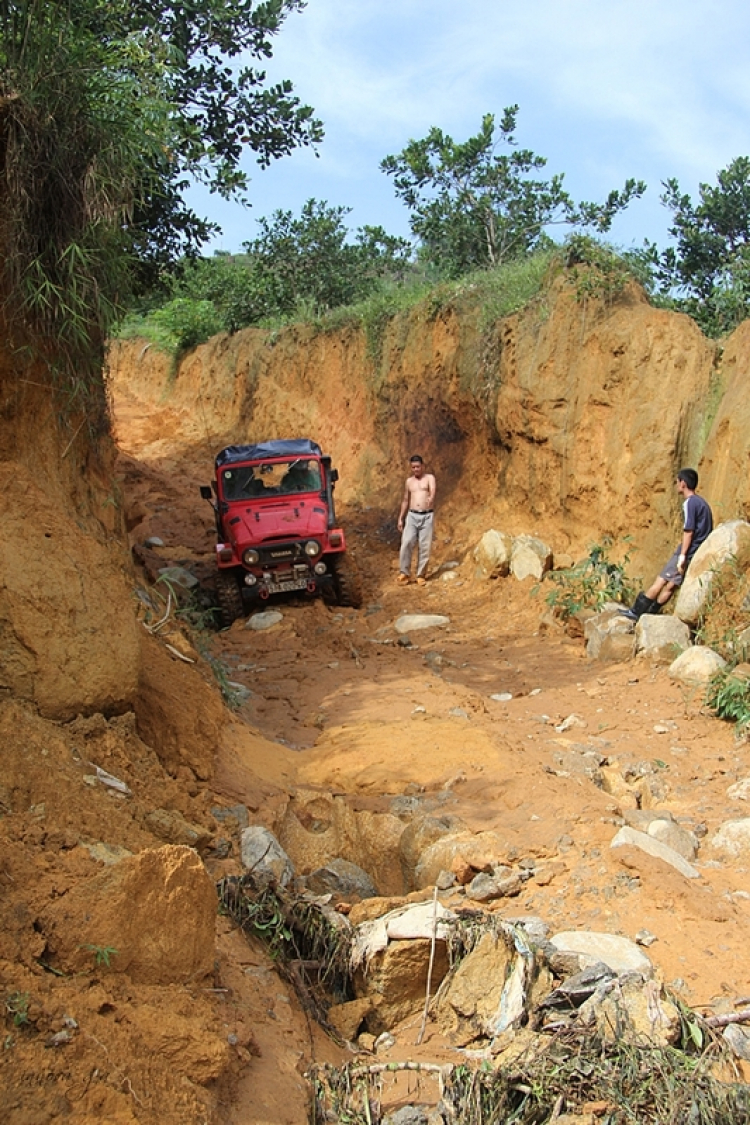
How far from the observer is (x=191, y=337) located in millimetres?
25312

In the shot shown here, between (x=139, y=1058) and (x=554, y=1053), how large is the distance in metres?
1.42

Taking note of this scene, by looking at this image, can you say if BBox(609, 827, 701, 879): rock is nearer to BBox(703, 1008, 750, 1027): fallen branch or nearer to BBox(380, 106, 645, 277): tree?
BBox(703, 1008, 750, 1027): fallen branch

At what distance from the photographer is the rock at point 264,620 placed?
37.3 ft

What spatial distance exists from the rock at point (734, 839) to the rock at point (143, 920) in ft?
10.5

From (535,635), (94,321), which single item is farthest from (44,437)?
(535,635)

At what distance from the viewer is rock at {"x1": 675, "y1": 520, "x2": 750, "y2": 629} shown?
877cm

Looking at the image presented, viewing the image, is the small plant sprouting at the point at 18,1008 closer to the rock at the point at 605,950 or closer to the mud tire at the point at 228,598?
the rock at the point at 605,950

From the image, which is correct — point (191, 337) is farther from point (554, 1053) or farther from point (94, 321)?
point (554, 1053)

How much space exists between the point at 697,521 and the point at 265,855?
20.5ft

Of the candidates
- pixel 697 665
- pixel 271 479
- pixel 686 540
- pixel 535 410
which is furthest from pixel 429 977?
pixel 535 410

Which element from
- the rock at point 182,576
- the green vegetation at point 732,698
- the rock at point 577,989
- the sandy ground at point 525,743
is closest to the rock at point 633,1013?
the rock at point 577,989

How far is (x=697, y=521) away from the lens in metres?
9.41

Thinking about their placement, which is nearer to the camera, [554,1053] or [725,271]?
[554,1053]

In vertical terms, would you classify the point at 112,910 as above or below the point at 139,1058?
above
